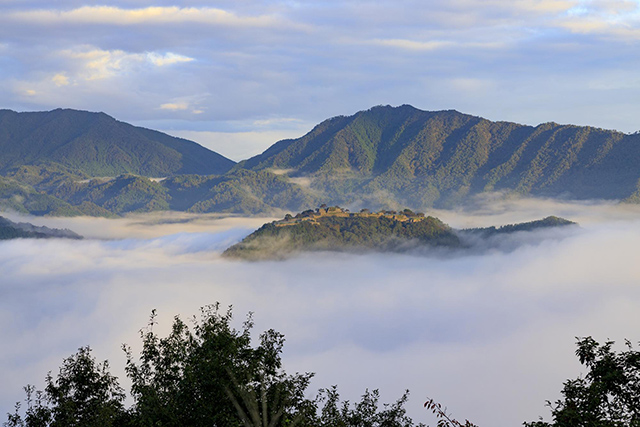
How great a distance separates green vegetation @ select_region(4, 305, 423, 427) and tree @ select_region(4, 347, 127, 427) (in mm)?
45

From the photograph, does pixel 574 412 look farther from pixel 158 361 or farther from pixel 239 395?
pixel 158 361

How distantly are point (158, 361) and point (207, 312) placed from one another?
3.53m

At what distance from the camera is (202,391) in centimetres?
2611

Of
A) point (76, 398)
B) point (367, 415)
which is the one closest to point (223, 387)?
point (367, 415)

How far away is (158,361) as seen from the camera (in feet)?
107

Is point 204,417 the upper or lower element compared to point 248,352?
lower

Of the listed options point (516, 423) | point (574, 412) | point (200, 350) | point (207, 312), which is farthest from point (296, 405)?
point (516, 423)

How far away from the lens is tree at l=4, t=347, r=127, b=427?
1227 inches

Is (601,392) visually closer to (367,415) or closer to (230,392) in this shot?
(230,392)

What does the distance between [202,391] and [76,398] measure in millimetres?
10250

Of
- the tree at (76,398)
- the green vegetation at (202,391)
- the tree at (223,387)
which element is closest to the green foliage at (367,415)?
the green vegetation at (202,391)

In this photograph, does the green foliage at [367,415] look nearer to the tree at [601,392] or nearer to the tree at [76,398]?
the tree at [76,398]

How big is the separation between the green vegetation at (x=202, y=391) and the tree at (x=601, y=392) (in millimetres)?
8132

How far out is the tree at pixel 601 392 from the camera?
68.7 feet
